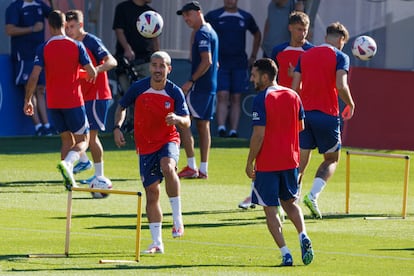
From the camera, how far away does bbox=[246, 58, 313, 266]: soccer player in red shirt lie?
40.7 feet

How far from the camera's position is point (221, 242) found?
13742 millimetres

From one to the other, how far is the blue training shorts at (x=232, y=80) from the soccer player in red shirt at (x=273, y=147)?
41.2 ft

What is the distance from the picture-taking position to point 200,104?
19953 millimetres

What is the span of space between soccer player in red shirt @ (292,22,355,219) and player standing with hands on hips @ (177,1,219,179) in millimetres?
3316

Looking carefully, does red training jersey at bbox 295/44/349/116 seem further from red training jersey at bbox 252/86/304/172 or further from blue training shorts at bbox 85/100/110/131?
blue training shorts at bbox 85/100/110/131

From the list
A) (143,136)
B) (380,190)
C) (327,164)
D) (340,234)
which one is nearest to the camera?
(143,136)

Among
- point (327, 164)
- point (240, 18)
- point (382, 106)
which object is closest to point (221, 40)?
point (240, 18)

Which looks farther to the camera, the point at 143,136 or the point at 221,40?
the point at 221,40

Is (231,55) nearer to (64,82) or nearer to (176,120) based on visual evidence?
(64,82)

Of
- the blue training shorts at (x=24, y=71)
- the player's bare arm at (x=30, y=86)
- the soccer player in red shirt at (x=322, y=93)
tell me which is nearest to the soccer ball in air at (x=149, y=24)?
the player's bare arm at (x=30, y=86)

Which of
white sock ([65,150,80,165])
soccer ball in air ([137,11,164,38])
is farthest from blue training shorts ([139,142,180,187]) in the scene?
soccer ball in air ([137,11,164,38])

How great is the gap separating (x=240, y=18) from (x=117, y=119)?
1182cm

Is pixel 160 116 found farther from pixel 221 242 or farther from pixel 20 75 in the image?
Answer: pixel 20 75

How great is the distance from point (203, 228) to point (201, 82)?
558 cm
